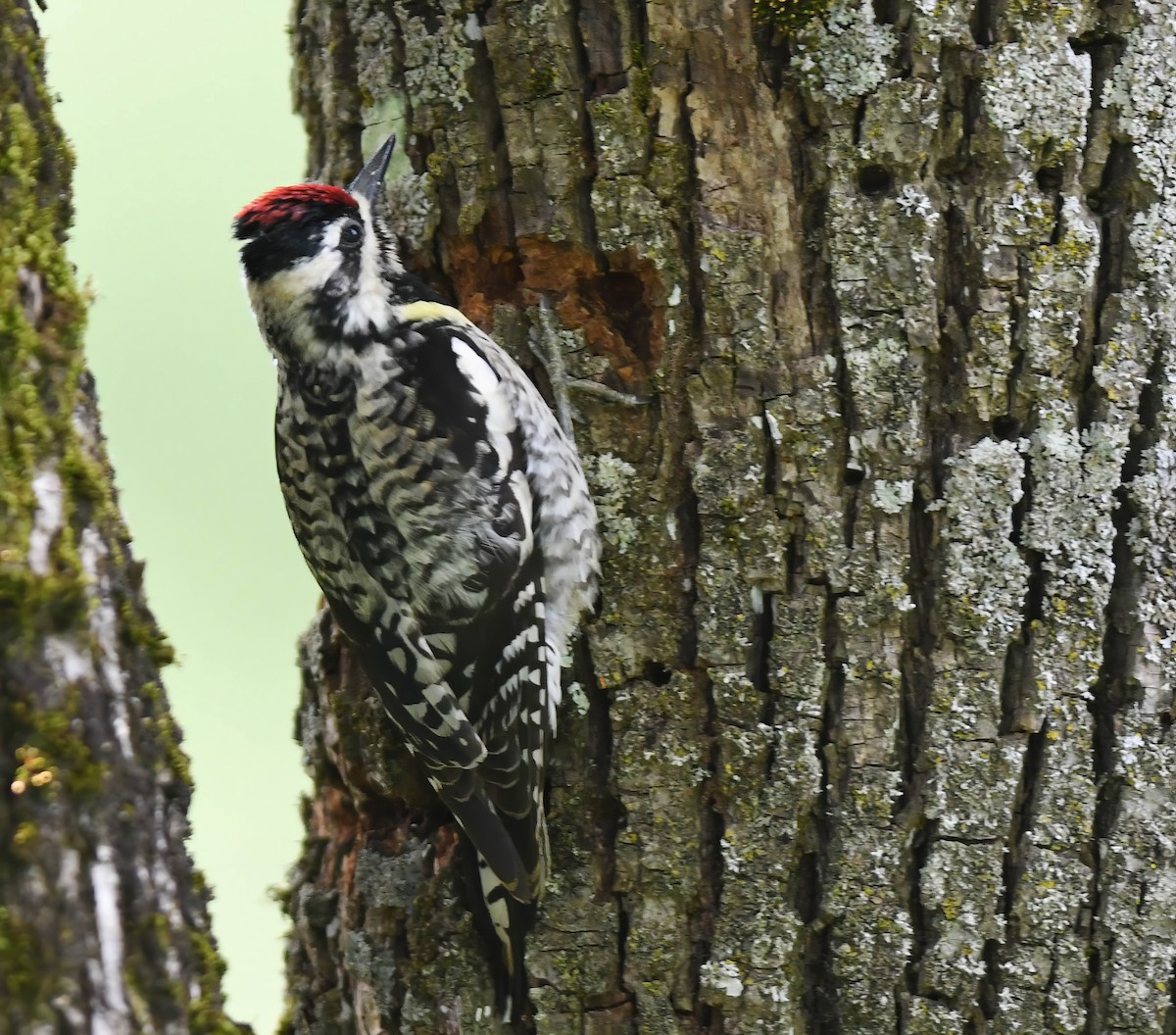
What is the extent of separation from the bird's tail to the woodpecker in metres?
0.06

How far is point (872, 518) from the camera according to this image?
2.28m

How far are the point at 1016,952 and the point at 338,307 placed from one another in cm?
184

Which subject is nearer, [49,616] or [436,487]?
[49,616]

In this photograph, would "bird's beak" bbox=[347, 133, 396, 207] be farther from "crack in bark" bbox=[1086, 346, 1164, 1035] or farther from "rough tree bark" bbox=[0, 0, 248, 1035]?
"crack in bark" bbox=[1086, 346, 1164, 1035]

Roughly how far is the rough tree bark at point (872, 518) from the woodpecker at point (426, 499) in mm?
206

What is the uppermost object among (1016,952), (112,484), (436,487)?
(436,487)

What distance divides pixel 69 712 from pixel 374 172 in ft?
4.67

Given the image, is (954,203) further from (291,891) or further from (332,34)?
(291,891)

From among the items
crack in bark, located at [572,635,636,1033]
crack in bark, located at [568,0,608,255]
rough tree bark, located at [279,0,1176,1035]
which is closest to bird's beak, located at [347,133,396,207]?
rough tree bark, located at [279,0,1176,1035]

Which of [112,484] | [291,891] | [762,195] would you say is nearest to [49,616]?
[112,484]

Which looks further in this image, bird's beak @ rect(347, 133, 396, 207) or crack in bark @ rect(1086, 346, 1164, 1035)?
bird's beak @ rect(347, 133, 396, 207)

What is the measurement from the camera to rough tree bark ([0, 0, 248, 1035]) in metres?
1.38

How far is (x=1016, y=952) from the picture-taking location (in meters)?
2.22

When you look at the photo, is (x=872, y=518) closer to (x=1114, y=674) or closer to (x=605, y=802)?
(x=1114, y=674)
